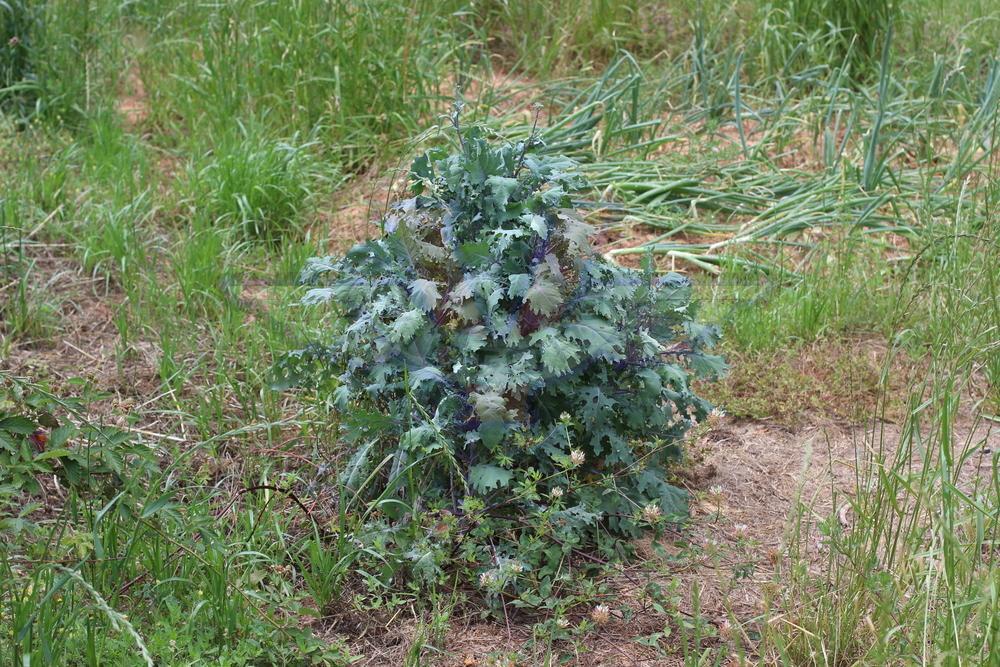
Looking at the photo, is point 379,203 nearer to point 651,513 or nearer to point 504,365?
point 504,365

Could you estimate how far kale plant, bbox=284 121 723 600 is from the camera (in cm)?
282

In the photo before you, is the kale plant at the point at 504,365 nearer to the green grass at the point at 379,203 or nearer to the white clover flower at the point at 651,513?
the white clover flower at the point at 651,513

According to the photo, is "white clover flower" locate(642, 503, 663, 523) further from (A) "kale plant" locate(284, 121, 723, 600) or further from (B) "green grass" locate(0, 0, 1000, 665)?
(B) "green grass" locate(0, 0, 1000, 665)

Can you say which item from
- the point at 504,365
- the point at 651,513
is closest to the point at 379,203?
the point at 504,365

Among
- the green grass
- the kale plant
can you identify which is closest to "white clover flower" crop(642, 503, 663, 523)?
the kale plant

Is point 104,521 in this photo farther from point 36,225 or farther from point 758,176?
point 758,176

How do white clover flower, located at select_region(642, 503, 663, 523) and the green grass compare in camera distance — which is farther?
white clover flower, located at select_region(642, 503, 663, 523)

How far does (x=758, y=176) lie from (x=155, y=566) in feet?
12.6

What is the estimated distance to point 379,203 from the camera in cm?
537

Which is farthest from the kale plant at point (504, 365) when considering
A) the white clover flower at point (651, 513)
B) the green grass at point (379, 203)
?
the green grass at point (379, 203)

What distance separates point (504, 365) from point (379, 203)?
8.84ft

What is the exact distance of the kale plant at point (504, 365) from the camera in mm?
2822

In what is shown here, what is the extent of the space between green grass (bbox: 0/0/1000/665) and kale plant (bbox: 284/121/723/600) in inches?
10.8

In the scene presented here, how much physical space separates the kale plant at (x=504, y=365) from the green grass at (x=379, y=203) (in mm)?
276
